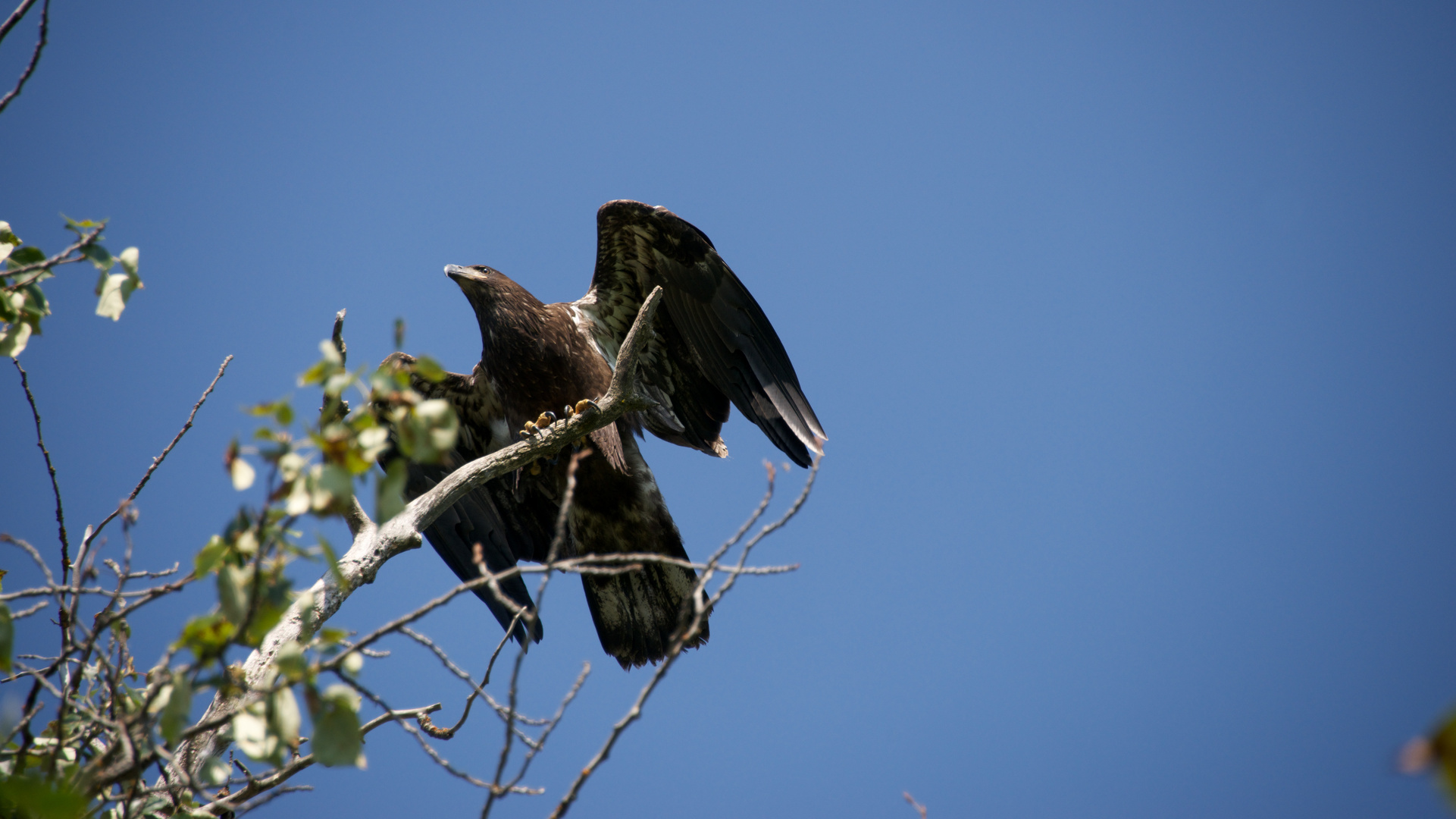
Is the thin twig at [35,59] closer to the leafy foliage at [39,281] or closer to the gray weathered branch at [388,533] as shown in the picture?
the leafy foliage at [39,281]

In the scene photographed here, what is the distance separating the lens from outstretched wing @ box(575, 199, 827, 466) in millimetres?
4676

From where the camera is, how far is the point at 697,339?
5.03m

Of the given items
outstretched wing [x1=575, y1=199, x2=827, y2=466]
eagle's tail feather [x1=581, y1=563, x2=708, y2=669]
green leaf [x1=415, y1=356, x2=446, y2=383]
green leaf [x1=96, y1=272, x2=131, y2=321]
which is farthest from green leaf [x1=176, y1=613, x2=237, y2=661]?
eagle's tail feather [x1=581, y1=563, x2=708, y2=669]

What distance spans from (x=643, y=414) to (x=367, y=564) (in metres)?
2.55

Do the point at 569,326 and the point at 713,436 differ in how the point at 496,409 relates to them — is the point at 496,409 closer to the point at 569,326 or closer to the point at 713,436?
the point at 569,326

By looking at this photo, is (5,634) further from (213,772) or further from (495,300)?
(495,300)

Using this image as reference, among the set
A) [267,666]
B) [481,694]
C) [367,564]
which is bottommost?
[481,694]

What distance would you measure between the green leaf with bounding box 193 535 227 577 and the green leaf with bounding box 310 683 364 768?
0.29 m

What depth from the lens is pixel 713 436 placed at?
5.13m

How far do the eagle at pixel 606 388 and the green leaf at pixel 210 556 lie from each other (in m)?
3.34

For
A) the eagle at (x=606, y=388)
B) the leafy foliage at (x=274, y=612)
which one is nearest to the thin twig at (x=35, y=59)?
the leafy foliage at (x=274, y=612)

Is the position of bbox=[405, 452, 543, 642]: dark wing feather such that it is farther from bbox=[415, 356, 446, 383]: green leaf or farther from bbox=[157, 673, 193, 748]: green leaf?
bbox=[415, 356, 446, 383]: green leaf

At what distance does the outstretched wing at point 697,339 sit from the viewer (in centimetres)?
468

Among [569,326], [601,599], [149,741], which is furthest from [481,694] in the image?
[569,326]
